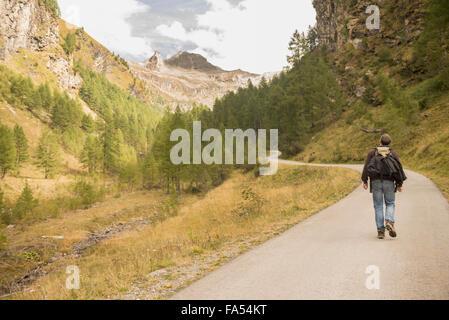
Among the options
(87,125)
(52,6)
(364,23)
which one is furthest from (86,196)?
(52,6)

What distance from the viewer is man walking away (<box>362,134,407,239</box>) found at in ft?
19.8

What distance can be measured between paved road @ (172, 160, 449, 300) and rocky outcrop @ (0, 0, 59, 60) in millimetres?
133019

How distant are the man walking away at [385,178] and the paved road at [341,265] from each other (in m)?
0.49

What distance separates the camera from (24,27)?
110 metres

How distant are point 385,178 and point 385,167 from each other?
0.27m

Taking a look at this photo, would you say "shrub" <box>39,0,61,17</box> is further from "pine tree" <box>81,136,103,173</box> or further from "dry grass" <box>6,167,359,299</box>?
"dry grass" <box>6,167,359,299</box>

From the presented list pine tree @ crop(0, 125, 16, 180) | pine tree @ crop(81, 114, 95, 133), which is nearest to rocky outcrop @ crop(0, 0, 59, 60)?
pine tree @ crop(81, 114, 95, 133)

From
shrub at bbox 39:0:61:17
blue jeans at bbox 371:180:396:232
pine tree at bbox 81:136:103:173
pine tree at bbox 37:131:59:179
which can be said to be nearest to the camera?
blue jeans at bbox 371:180:396:232

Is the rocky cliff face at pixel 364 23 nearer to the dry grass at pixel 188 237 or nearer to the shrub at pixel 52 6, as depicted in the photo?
the dry grass at pixel 188 237

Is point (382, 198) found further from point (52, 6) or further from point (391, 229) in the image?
point (52, 6)

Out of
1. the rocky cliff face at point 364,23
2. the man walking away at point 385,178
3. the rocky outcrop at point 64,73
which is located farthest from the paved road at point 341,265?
the rocky outcrop at point 64,73

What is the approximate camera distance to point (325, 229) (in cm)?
780
